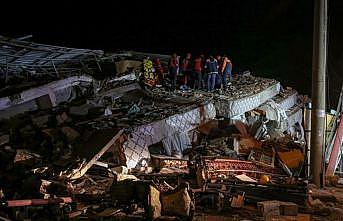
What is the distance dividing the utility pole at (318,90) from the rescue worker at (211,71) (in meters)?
6.69

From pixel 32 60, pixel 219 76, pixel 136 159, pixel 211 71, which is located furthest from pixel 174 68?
pixel 136 159

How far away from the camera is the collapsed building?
9.29 m

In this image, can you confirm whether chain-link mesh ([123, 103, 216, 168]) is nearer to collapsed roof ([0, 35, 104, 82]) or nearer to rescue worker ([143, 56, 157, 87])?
rescue worker ([143, 56, 157, 87])

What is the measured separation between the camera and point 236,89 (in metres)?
18.8

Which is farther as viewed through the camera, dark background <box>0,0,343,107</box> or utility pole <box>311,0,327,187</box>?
dark background <box>0,0,343,107</box>

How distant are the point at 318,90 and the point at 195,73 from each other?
7.49 m

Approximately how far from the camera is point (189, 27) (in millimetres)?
43344

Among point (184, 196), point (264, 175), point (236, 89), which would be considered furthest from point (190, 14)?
point (184, 196)

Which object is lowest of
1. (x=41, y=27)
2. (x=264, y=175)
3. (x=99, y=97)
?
(x=264, y=175)

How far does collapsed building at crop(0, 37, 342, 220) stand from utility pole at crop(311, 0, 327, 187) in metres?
0.54

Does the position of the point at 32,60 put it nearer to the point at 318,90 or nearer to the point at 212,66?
the point at 212,66

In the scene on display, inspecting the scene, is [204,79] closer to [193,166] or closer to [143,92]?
[143,92]

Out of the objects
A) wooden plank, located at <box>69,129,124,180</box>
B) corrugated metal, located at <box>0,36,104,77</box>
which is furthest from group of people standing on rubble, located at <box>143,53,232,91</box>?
wooden plank, located at <box>69,129,124,180</box>

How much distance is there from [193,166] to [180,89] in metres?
7.59
